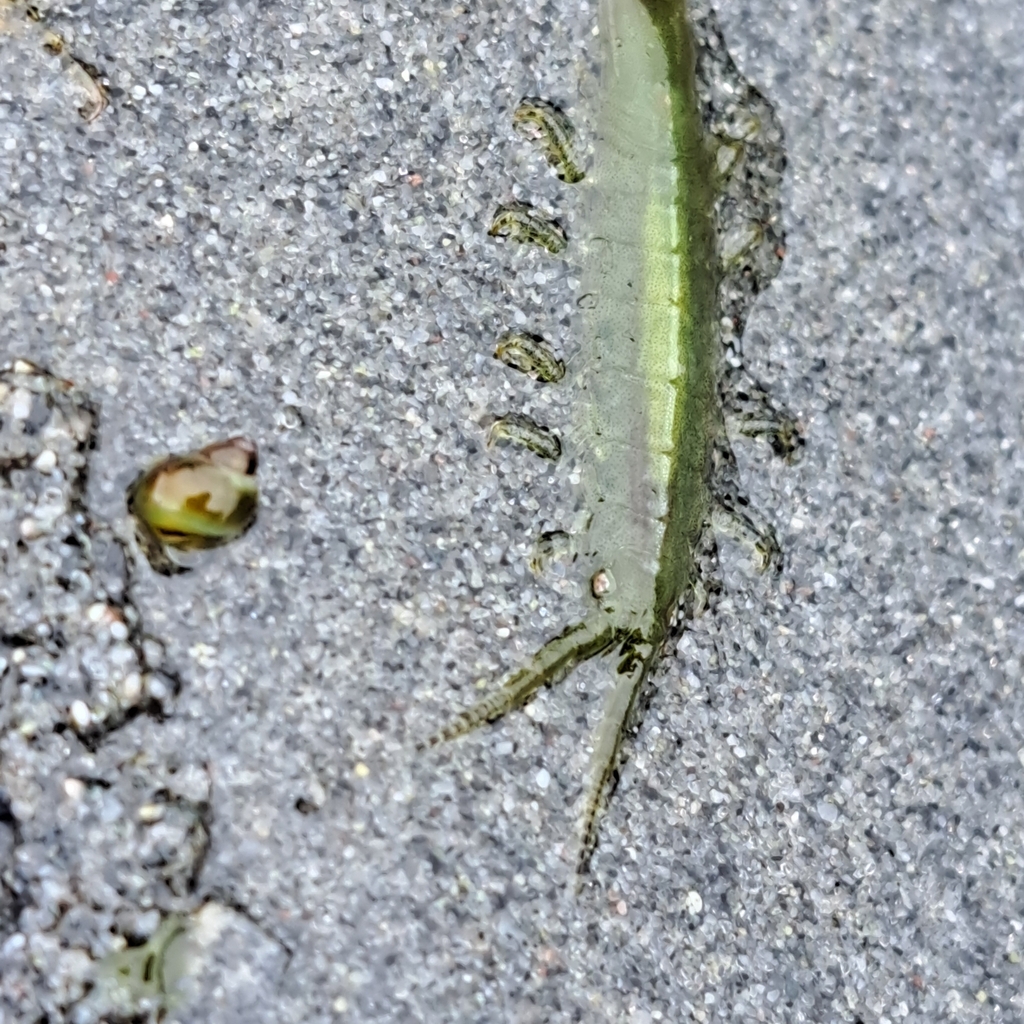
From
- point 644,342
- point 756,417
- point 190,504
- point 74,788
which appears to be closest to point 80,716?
point 74,788

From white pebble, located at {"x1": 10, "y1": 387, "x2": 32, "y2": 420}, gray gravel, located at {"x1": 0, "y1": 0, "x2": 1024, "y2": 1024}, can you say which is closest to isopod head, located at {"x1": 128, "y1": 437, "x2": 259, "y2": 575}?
gray gravel, located at {"x1": 0, "y1": 0, "x2": 1024, "y2": 1024}

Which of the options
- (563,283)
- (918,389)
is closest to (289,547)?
(563,283)

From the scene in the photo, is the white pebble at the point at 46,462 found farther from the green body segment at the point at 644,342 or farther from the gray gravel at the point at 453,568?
the green body segment at the point at 644,342

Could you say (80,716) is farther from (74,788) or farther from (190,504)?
(190,504)

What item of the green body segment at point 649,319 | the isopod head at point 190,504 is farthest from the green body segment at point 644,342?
the isopod head at point 190,504

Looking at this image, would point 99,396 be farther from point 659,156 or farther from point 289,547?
point 659,156

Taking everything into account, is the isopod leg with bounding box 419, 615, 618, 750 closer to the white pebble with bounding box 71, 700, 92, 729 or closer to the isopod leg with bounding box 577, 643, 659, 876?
the isopod leg with bounding box 577, 643, 659, 876

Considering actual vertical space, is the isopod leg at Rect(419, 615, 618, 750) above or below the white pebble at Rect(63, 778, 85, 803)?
above
